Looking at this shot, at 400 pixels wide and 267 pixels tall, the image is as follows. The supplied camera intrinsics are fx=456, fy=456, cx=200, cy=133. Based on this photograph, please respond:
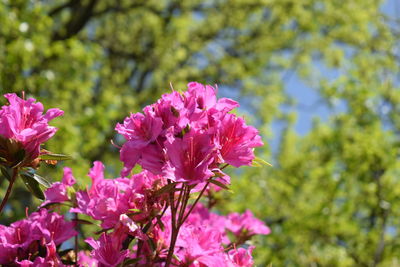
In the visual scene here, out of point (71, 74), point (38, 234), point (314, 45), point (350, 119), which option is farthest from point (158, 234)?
point (314, 45)

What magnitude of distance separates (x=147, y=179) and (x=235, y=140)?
1.07 ft

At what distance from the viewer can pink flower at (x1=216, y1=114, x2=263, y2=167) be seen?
3.78ft

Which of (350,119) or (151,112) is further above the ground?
(151,112)

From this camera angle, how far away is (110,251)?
121 cm

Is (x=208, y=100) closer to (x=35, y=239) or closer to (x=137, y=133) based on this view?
(x=137, y=133)

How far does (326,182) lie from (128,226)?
5.69 m

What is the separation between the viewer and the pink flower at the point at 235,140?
45.3 inches

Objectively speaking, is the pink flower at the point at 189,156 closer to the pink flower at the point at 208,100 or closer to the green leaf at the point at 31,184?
the pink flower at the point at 208,100

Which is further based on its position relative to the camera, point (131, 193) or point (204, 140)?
point (131, 193)

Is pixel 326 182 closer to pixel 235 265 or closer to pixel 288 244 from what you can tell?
pixel 288 244

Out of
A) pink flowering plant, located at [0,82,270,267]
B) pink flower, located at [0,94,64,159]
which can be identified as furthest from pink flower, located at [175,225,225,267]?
pink flower, located at [0,94,64,159]

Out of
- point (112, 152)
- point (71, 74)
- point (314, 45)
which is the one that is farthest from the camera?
point (314, 45)

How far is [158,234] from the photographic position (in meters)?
1.33

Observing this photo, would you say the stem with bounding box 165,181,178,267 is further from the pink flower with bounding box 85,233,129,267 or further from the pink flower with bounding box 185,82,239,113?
the pink flower with bounding box 185,82,239,113
